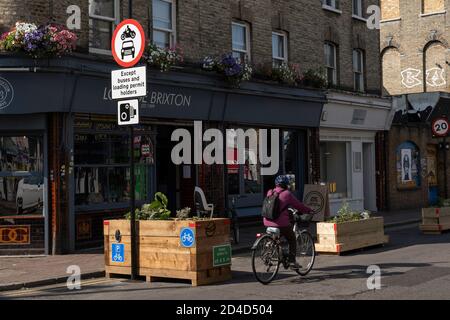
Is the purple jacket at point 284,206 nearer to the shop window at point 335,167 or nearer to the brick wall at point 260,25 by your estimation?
the brick wall at point 260,25

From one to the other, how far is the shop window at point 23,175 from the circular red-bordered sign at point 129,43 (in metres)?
4.33

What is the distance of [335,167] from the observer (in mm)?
23438

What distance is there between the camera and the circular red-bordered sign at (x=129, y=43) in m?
10.2

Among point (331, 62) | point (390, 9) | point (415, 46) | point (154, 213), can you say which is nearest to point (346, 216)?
point (154, 213)

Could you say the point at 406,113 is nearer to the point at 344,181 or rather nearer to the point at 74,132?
the point at 344,181

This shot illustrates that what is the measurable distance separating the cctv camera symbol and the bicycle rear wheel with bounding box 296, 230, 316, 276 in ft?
11.5

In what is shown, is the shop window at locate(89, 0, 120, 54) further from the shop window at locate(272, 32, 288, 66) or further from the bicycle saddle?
the bicycle saddle

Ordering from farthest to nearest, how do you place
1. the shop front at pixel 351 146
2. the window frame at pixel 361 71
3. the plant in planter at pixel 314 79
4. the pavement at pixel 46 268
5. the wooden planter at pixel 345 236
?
the window frame at pixel 361 71, the shop front at pixel 351 146, the plant in planter at pixel 314 79, the wooden planter at pixel 345 236, the pavement at pixel 46 268

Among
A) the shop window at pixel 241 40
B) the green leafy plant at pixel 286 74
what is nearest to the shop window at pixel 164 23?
the shop window at pixel 241 40

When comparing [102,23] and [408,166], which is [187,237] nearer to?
[102,23]

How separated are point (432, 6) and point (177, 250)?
2911cm

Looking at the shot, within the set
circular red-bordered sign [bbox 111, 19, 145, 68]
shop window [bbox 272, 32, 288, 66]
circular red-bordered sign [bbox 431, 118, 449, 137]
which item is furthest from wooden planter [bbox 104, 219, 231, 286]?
circular red-bordered sign [bbox 431, 118, 449, 137]

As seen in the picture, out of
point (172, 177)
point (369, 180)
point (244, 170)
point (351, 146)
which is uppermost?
point (351, 146)
